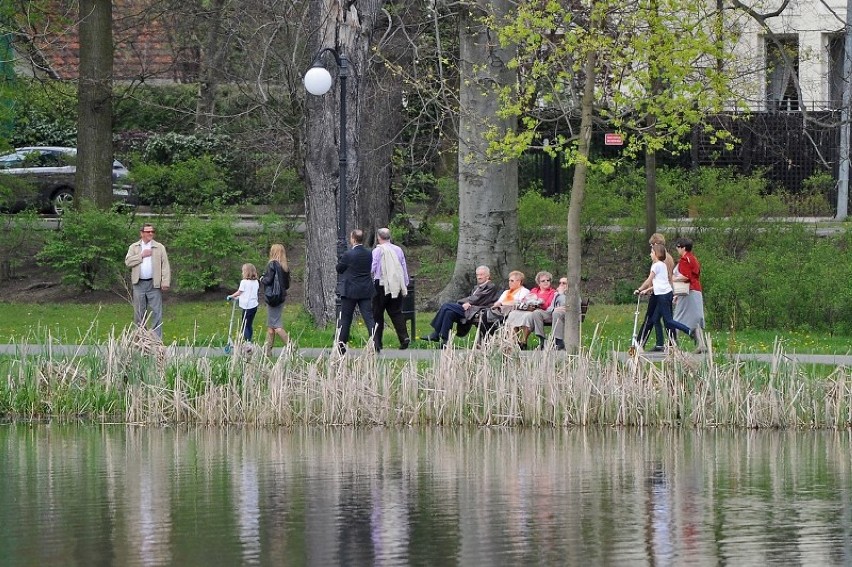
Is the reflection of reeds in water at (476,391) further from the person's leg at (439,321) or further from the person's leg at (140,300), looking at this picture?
the person's leg at (439,321)

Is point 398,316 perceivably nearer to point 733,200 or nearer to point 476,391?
point 476,391

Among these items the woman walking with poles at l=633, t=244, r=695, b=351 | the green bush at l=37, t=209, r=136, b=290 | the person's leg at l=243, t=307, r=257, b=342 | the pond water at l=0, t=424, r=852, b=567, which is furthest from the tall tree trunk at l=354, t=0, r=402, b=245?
the pond water at l=0, t=424, r=852, b=567

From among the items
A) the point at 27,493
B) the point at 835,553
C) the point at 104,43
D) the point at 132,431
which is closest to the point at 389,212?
the point at 104,43

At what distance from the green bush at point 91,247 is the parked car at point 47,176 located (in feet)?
15.0

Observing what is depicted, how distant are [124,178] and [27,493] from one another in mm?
23901

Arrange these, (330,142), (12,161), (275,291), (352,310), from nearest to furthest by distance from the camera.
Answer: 1. (352,310)
2. (275,291)
3. (330,142)
4. (12,161)

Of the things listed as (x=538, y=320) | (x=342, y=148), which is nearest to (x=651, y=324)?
(x=538, y=320)

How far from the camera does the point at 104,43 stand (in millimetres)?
31391

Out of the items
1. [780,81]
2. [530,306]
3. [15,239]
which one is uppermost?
[780,81]

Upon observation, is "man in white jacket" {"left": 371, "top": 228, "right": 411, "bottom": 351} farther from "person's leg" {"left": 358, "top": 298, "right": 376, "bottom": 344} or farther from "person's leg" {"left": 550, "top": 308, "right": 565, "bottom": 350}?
"person's leg" {"left": 550, "top": 308, "right": 565, "bottom": 350}

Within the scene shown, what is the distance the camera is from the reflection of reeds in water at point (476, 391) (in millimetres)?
16203

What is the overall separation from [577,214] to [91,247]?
12216 mm

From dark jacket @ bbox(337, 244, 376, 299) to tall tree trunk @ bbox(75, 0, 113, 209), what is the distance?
11.9 m

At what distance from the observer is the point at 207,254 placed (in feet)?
96.4
